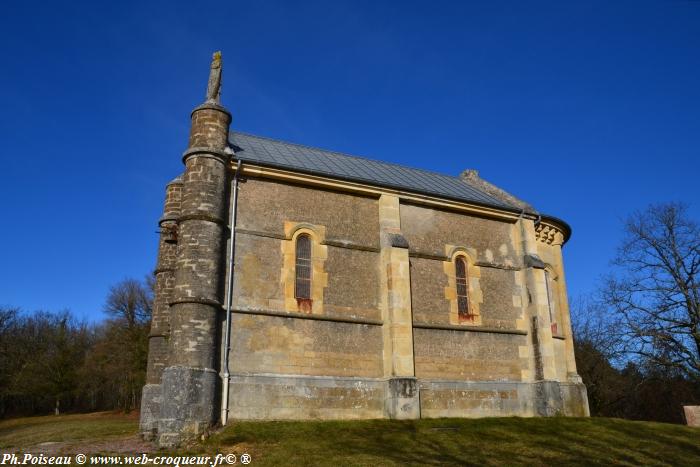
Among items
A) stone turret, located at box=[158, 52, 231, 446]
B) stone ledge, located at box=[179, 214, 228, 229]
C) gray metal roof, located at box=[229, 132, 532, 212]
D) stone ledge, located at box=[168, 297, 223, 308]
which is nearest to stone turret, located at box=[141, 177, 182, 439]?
stone ledge, located at box=[179, 214, 228, 229]

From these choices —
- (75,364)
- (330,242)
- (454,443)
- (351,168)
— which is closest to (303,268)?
(330,242)

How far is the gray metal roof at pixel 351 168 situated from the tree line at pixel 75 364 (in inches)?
979

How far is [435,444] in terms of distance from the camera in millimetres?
12938

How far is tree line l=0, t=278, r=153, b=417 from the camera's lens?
1666 inches

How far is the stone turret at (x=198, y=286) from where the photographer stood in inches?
524

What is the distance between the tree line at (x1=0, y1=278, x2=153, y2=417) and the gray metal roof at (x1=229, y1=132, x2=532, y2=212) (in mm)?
24870

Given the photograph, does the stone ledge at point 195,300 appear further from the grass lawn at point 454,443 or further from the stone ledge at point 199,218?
the grass lawn at point 454,443

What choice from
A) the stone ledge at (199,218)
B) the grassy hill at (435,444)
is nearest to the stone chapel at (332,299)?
the stone ledge at (199,218)

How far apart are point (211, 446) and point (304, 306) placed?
4.81 m

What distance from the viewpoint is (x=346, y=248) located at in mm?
17422

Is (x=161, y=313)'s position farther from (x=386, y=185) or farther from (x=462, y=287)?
(x=462, y=287)

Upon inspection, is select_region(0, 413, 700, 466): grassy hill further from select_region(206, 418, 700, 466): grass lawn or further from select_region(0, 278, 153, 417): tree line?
select_region(0, 278, 153, 417): tree line

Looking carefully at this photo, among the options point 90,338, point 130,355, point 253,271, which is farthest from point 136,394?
point 253,271

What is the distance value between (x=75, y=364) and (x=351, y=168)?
38219 mm
